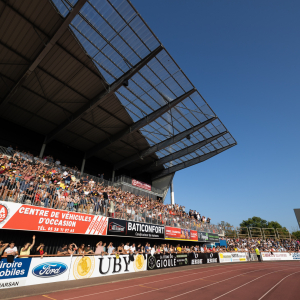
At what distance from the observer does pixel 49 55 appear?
16.5 meters

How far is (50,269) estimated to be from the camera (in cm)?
945

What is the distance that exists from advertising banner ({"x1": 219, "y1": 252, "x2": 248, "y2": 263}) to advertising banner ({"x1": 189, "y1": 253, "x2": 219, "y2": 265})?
942 mm

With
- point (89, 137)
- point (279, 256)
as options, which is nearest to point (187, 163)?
point (89, 137)

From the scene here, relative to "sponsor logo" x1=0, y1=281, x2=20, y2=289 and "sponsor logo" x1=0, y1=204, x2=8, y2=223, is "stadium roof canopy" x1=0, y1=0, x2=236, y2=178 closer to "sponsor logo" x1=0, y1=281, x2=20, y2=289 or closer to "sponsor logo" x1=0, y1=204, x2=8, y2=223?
"sponsor logo" x1=0, y1=204, x2=8, y2=223

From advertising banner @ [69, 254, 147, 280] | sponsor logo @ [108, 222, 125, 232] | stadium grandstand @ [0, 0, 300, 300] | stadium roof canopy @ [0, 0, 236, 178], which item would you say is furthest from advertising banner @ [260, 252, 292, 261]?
sponsor logo @ [108, 222, 125, 232]

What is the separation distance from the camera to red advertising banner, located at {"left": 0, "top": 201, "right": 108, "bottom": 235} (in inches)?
378

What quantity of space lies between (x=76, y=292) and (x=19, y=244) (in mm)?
5179

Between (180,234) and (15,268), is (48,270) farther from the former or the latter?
(180,234)

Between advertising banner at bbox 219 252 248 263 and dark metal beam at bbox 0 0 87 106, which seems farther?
advertising banner at bbox 219 252 248 263

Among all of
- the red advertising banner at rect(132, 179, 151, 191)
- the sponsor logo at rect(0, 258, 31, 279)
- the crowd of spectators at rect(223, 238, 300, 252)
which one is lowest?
the sponsor logo at rect(0, 258, 31, 279)

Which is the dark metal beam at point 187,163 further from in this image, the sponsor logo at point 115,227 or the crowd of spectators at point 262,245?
the sponsor logo at point 115,227

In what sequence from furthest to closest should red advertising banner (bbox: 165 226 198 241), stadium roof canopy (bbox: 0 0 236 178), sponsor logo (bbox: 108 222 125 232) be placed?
red advertising banner (bbox: 165 226 198 241) → stadium roof canopy (bbox: 0 0 236 178) → sponsor logo (bbox: 108 222 125 232)

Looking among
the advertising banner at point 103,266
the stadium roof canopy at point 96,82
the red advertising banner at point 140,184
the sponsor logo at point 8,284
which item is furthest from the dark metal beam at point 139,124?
the sponsor logo at point 8,284

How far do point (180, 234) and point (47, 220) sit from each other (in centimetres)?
1402
